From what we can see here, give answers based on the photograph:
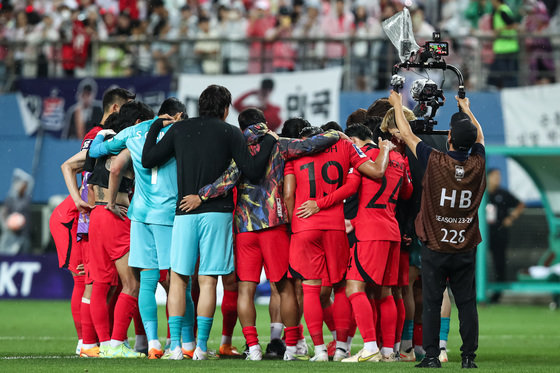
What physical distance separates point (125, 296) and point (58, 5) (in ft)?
44.5

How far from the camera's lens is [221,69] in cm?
1917

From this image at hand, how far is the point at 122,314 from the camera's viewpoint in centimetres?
895

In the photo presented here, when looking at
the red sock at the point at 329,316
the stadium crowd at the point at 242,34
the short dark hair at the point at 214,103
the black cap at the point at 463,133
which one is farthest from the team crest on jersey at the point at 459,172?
the stadium crowd at the point at 242,34

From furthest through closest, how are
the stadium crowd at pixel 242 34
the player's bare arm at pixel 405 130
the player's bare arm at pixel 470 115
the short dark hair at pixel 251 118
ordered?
the stadium crowd at pixel 242 34, the short dark hair at pixel 251 118, the player's bare arm at pixel 470 115, the player's bare arm at pixel 405 130

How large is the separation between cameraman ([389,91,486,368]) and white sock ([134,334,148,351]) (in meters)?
2.85

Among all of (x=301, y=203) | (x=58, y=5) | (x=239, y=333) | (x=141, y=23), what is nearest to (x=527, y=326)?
(x=239, y=333)

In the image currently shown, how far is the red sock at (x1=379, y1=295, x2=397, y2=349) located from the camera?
8945 millimetres

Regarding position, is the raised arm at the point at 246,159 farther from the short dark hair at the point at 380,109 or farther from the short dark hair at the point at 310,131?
the short dark hair at the point at 380,109

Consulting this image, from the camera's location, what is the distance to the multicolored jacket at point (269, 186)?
8.95 meters

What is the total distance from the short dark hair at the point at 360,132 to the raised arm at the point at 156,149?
5.45 feet

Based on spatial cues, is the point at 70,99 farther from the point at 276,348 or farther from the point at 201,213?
the point at 201,213

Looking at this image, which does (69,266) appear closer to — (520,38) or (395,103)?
(395,103)

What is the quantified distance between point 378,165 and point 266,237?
3.87ft

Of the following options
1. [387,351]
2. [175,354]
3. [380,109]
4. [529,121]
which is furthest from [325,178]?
[529,121]
